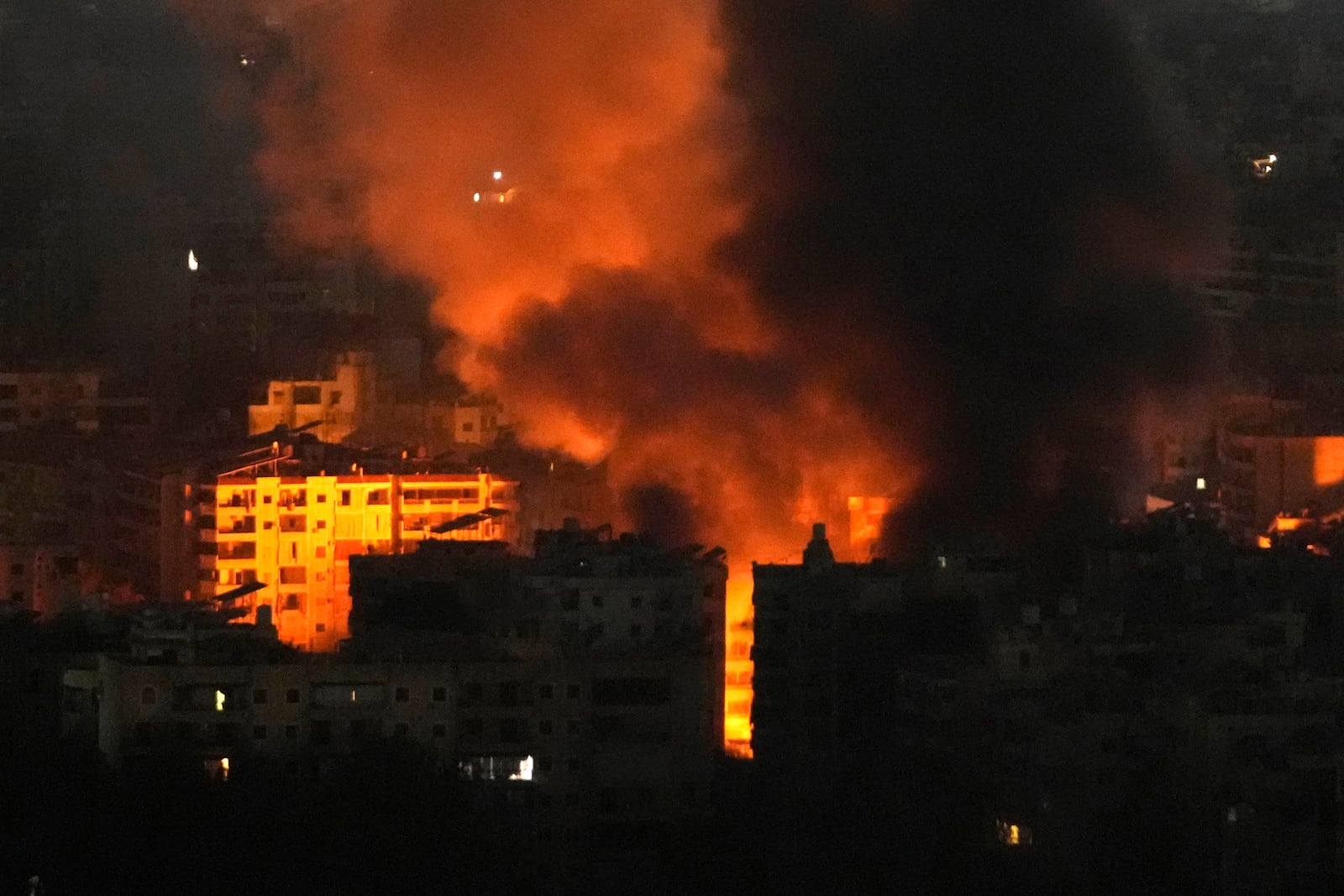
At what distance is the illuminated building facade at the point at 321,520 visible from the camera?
30766 mm

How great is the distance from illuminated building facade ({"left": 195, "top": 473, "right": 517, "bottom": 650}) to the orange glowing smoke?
1.10m

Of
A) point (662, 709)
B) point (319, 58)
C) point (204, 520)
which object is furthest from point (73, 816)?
point (319, 58)

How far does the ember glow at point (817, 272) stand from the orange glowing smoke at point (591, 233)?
0.04 metres

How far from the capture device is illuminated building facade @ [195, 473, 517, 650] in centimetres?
3077

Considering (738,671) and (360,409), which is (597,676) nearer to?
(738,671)

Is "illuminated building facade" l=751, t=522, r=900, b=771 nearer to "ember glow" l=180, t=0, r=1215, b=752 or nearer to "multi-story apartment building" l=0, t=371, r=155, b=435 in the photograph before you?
"ember glow" l=180, t=0, r=1215, b=752

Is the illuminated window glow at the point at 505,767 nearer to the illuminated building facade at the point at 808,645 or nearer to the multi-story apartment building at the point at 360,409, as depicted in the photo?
the illuminated building facade at the point at 808,645

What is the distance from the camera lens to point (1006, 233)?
3234 centimetres

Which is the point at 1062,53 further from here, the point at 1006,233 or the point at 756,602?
the point at 756,602

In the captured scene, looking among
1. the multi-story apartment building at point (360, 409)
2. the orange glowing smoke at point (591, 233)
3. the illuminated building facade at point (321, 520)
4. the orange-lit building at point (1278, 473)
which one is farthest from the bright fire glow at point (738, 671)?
the multi-story apartment building at point (360, 409)

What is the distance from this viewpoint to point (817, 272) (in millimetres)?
32188

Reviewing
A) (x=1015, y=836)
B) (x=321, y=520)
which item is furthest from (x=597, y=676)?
(x=321, y=520)

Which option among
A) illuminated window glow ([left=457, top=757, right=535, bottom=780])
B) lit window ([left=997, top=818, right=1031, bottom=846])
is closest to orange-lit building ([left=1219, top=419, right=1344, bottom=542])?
lit window ([left=997, top=818, right=1031, bottom=846])

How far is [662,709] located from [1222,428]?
41.0 feet
